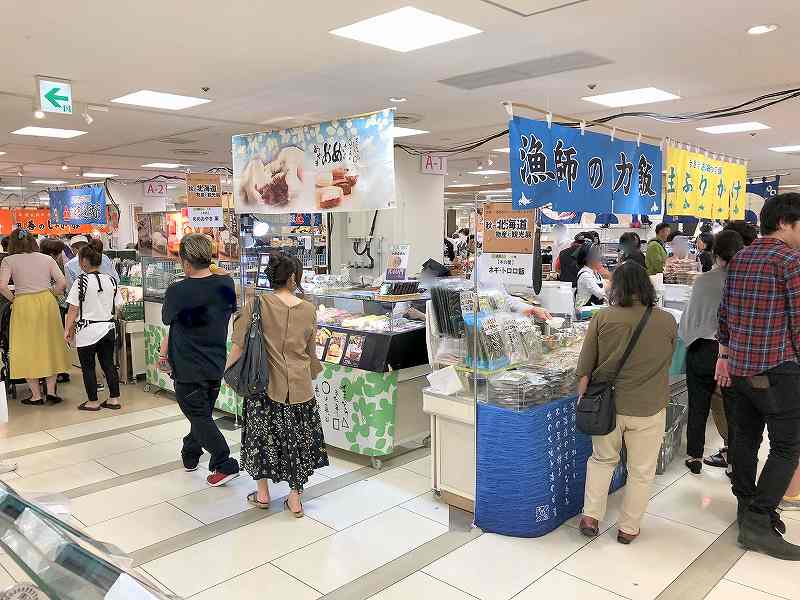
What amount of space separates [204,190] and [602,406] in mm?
4680

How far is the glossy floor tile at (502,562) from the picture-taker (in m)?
3.01

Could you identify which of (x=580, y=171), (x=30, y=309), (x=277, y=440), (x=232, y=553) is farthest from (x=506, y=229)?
(x=30, y=309)

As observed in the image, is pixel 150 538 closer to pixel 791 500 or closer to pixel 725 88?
pixel 791 500

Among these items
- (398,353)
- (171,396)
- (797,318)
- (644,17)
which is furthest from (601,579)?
(171,396)

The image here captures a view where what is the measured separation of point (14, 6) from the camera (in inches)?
146

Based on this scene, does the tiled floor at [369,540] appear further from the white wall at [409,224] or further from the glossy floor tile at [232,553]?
the white wall at [409,224]

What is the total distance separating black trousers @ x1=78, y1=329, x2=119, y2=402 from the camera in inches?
232

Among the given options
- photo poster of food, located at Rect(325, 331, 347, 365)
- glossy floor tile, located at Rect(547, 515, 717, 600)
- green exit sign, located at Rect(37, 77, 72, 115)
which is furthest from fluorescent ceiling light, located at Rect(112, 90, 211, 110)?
glossy floor tile, located at Rect(547, 515, 717, 600)

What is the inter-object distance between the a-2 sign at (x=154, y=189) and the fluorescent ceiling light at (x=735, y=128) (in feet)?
38.5

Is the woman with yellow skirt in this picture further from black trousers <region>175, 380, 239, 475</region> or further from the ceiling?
black trousers <region>175, 380, 239, 475</region>

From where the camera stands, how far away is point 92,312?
18.8 feet

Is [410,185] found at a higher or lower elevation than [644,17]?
lower

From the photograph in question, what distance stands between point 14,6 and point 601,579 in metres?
4.52

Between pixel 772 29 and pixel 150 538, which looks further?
pixel 772 29
